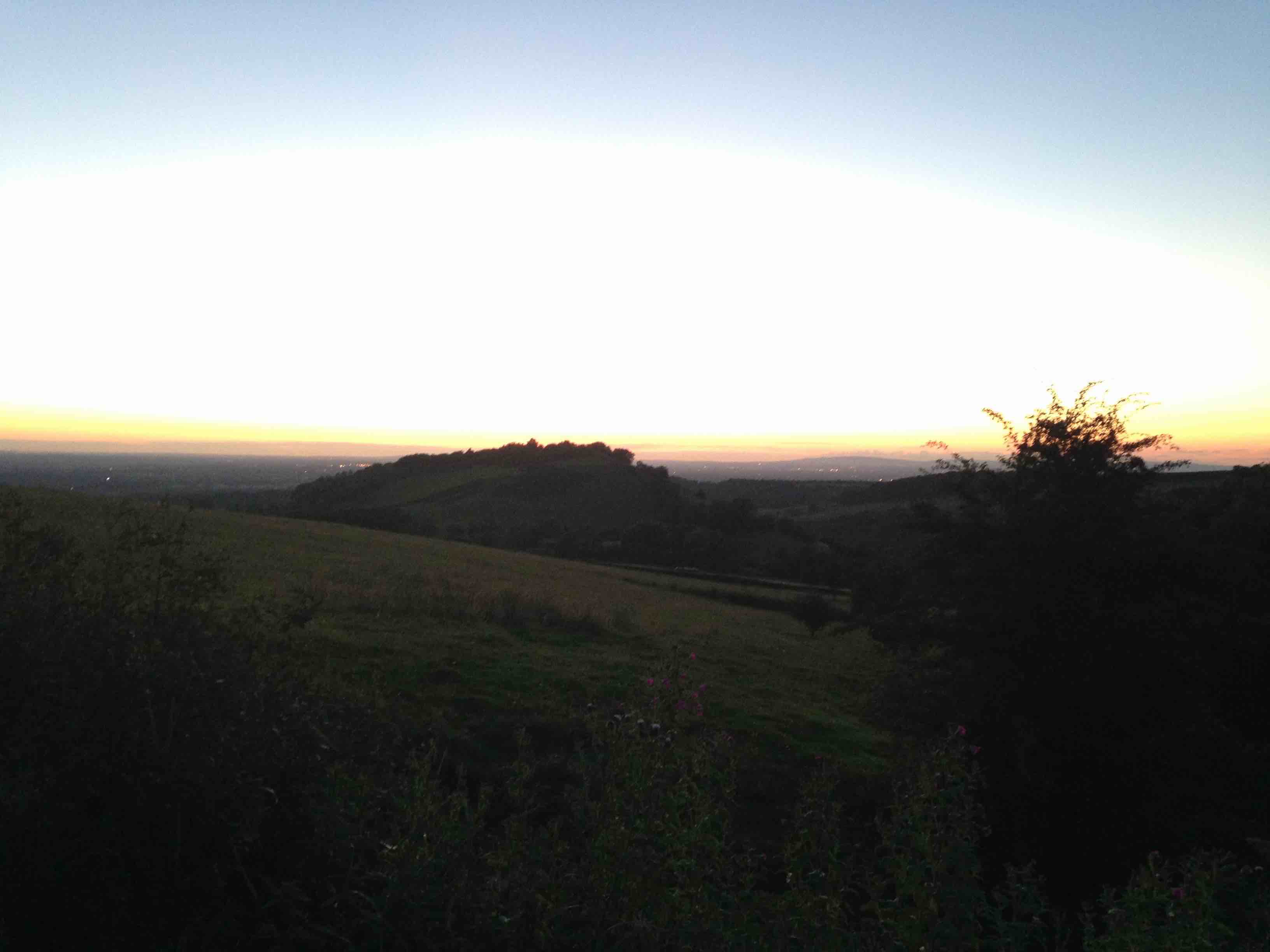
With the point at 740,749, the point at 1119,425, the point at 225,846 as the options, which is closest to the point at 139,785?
the point at 225,846

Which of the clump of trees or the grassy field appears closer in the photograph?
the clump of trees

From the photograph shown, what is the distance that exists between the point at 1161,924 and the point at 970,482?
6394 millimetres

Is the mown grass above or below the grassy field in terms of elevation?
above

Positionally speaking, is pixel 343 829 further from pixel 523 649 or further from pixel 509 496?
pixel 509 496

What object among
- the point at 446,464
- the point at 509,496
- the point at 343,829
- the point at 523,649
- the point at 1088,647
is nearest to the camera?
the point at 343,829

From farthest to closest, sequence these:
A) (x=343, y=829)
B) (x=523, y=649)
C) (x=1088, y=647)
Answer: (x=523, y=649)
(x=1088, y=647)
(x=343, y=829)

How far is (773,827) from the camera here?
25.6 ft

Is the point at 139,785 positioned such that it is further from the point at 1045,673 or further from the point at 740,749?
the point at 1045,673

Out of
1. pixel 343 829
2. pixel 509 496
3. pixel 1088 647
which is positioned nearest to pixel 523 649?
pixel 1088 647

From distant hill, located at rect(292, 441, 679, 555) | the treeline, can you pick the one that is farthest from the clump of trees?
the treeline

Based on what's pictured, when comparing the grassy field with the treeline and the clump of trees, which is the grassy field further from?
the treeline

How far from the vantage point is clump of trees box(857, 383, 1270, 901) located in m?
7.86

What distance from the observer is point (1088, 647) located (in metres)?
8.46

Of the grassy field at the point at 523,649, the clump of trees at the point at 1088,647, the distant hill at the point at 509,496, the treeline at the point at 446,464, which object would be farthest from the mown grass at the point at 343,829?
the treeline at the point at 446,464
